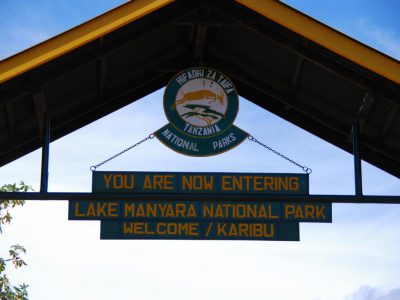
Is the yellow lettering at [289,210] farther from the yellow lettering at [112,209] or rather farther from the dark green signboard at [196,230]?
the yellow lettering at [112,209]

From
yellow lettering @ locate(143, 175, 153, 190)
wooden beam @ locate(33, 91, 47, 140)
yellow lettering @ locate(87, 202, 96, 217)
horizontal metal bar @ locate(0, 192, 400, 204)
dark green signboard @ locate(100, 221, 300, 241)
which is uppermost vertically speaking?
wooden beam @ locate(33, 91, 47, 140)

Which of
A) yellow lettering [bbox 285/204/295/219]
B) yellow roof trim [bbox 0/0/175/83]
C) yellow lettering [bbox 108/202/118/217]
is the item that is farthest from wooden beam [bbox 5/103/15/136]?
yellow lettering [bbox 285/204/295/219]

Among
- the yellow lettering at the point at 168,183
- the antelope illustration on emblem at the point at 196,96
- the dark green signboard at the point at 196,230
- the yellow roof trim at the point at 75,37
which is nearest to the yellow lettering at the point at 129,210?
the dark green signboard at the point at 196,230

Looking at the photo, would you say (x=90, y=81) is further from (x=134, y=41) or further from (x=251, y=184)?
(x=251, y=184)

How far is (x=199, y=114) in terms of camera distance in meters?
12.3

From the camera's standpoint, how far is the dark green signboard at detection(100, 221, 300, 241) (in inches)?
463

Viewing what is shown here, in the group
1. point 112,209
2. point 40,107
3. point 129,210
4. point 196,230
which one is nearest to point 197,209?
point 196,230

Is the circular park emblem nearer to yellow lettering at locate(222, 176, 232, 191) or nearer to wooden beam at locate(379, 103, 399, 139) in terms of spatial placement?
yellow lettering at locate(222, 176, 232, 191)

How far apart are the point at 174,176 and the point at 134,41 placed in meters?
2.04

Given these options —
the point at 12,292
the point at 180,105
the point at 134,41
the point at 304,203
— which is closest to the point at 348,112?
the point at 304,203

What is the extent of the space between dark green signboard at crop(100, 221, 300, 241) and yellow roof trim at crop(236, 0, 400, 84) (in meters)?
2.64

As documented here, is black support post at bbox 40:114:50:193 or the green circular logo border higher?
the green circular logo border

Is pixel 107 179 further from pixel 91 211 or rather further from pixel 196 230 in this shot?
pixel 196 230

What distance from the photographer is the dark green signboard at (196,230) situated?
38.6 feet
